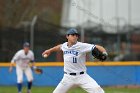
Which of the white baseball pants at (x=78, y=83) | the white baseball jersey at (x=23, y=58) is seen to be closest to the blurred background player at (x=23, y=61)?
the white baseball jersey at (x=23, y=58)

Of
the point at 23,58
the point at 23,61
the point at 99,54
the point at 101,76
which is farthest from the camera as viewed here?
the point at 101,76

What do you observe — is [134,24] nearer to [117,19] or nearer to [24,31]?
[117,19]

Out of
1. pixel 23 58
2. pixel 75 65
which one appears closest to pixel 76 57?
pixel 75 65

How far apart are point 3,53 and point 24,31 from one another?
4.83 feet

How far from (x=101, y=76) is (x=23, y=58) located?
5.16m

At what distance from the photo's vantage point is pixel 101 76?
23812 millimetres

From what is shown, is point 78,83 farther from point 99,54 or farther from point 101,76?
point 101,76

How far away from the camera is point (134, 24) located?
28.2 metres

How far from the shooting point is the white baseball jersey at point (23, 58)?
19.7 metres

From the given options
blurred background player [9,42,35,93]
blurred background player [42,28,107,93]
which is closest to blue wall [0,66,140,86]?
blurred background player [9,42,35,93]

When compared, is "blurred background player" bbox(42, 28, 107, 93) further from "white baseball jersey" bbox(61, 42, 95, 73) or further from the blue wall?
the blue wall

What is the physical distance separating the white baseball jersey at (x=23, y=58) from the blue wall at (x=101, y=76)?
3.96m

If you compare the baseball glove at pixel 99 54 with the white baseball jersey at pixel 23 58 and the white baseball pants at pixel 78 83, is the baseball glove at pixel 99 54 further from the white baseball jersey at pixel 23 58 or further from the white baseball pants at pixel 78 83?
the white baseball jersey at pixel 23 58

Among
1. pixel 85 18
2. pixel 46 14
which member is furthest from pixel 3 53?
pixel 46 14
